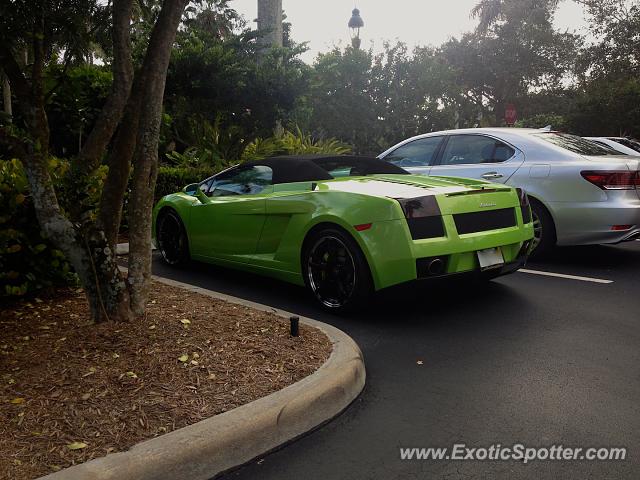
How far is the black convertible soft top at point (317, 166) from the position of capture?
568 centimetres

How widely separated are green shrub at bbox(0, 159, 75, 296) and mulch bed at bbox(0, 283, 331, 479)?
1.13ft

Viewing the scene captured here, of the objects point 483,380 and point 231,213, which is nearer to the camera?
point 483,380

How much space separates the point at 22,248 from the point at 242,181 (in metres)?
2.16

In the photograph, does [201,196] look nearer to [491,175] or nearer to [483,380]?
[491,175]

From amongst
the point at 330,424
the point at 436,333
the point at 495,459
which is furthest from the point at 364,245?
the point at 495,459

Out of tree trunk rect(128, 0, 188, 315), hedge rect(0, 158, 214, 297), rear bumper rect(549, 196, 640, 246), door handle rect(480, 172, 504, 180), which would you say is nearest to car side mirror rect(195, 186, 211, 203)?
hedge rect(0, 158, 214, 297)

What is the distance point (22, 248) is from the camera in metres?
4.98

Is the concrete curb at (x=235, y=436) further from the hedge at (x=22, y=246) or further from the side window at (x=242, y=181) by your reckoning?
the side window at (x=242, y=181)

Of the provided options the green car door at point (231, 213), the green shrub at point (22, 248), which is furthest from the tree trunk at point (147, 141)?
the green car door at point (231, 213)

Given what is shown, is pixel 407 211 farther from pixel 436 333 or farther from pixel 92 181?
pixel 92 181

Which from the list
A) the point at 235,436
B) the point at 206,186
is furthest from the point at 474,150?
the point at 235,436

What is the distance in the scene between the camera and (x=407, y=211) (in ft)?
15.1

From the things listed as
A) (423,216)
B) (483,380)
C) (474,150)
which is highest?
(474,150)

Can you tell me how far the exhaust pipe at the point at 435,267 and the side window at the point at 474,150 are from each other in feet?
10.8
